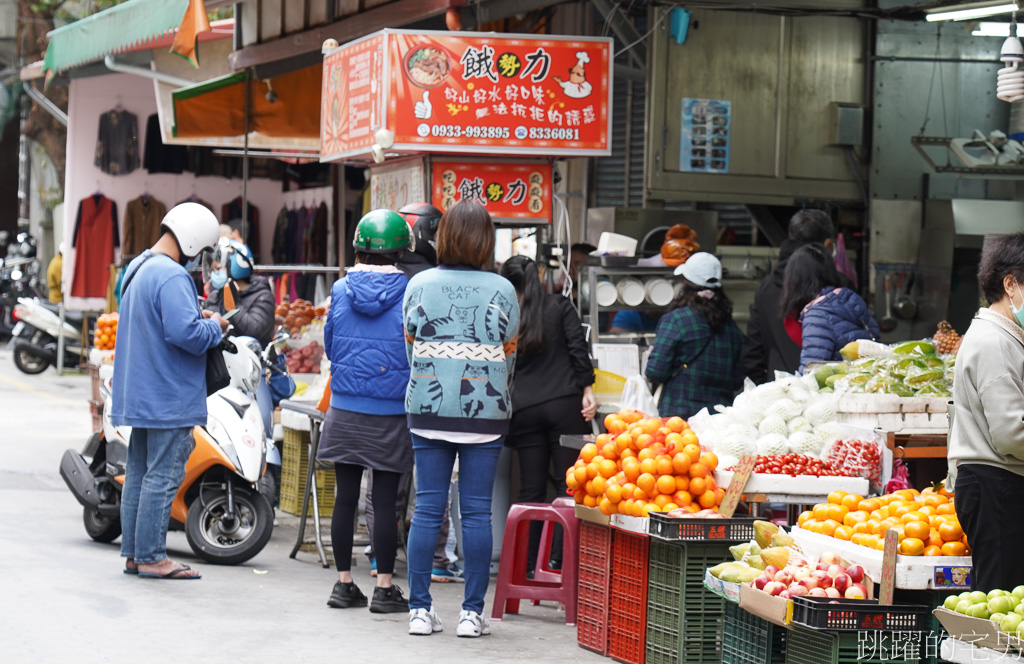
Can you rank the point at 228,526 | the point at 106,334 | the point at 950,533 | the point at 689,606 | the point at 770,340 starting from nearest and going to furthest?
the point at 950,533
the point at 689,606
the point at 228,526
the point at 770,340
the point at 106,334

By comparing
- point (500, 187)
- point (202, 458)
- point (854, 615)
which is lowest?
point (854, 615)

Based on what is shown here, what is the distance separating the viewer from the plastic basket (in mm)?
5719

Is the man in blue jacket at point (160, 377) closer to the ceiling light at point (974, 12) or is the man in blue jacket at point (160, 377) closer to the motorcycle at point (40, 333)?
the ceiling light at point (974, 12)

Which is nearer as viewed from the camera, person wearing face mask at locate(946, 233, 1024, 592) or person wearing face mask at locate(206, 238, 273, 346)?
person wearing face mask at locate(946, 233, 1024, 592)

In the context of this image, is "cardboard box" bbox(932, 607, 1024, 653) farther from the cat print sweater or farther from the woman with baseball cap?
the woman with baseball cap

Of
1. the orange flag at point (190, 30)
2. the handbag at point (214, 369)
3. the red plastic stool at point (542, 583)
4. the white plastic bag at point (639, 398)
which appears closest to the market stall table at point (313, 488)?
the handbag at point (214, 369)

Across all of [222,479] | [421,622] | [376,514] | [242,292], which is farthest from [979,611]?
[242,292]

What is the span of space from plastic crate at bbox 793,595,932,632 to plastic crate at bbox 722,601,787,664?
31 centimetres

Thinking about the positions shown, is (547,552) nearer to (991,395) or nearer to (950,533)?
(950,533)

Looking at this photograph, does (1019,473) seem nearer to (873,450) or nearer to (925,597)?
(925,597)

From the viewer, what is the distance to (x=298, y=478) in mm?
9711

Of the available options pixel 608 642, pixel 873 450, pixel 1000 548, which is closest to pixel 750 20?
pixel 873 450

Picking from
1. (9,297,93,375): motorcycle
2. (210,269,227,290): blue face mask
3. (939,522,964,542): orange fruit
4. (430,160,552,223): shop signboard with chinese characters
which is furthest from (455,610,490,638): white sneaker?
(9,297,93,375): motorcycle

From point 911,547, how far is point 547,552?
285cm
